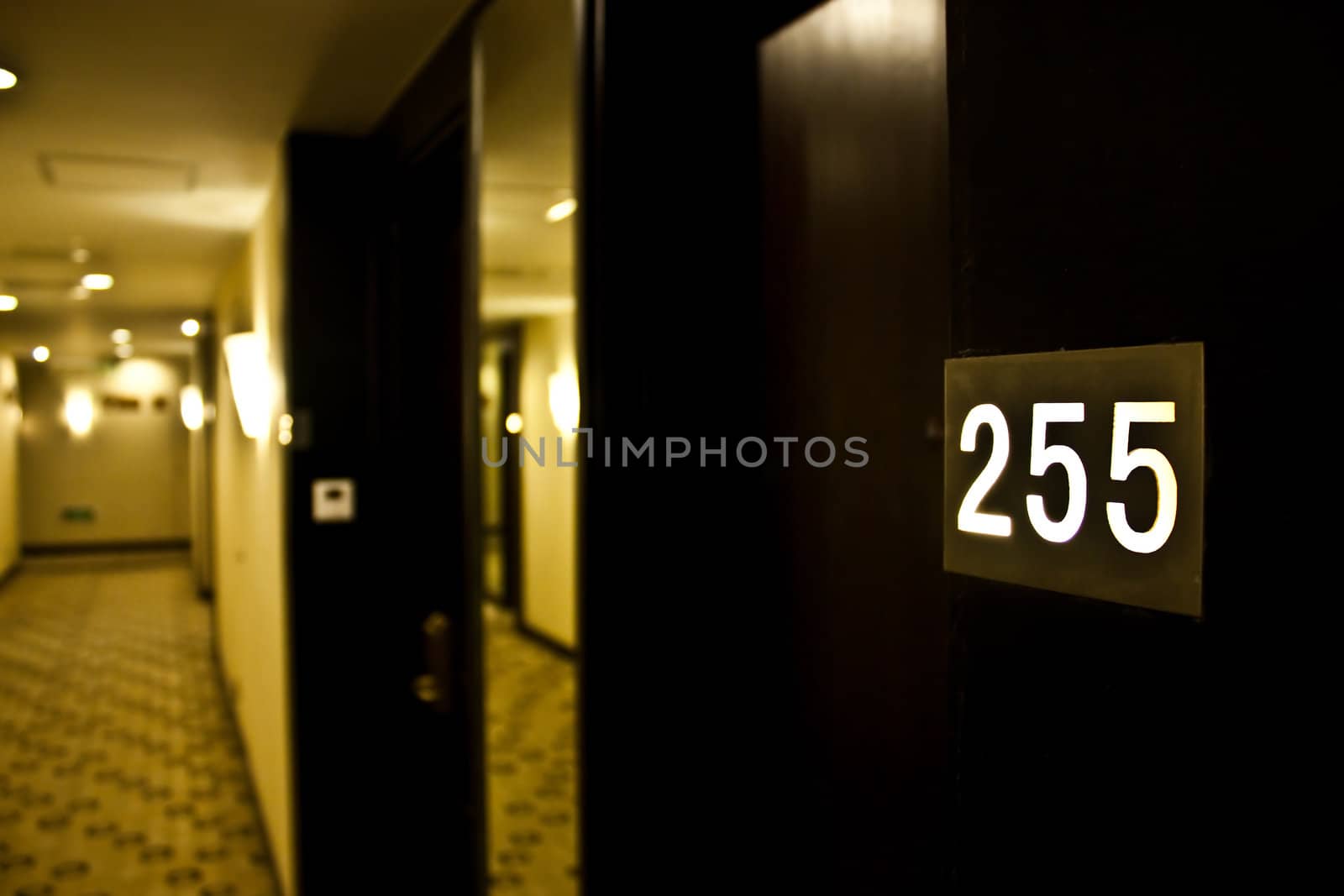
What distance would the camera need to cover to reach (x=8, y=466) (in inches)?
442

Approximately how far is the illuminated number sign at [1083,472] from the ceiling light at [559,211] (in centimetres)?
271

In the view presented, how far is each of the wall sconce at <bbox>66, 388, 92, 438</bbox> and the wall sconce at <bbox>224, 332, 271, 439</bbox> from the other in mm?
11360

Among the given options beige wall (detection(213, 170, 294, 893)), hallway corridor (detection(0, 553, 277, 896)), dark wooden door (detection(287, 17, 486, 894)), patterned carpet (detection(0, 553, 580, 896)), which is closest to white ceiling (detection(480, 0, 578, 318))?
dark wooden door (detection(287, 17, 486, 894))

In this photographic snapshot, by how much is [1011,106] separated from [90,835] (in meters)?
4.61

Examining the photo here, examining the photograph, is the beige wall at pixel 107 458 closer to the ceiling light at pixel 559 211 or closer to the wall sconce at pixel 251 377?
the wall sconce at pixel 251 377

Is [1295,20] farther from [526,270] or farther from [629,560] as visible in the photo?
[526,270]

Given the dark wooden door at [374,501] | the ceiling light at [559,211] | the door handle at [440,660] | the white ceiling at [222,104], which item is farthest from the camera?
the ceiling light at [559,211]

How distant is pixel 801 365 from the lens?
4.09 ft

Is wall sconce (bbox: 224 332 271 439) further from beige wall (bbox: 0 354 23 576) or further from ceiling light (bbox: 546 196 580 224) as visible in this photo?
beige wall (bbox: 0 354 23 576)

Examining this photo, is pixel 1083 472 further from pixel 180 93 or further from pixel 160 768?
pixel 160 768

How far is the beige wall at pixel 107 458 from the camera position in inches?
511

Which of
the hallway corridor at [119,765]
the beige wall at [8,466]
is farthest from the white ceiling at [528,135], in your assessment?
the beige wall at [8,466]

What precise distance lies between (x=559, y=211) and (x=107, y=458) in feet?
41.3

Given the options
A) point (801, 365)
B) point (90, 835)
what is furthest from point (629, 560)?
point (90, 835)
